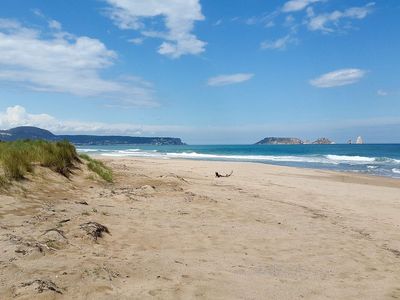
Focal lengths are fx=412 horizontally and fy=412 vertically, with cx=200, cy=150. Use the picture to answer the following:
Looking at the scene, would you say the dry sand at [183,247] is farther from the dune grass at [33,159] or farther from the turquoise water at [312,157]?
the turquoise water at [312,157]

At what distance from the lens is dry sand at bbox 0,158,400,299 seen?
4.57 metres

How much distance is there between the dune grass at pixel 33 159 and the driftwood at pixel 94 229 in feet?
9.51

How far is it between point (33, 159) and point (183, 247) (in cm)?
658

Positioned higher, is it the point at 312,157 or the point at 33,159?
the point at 33,159

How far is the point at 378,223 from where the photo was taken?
9.85 meters

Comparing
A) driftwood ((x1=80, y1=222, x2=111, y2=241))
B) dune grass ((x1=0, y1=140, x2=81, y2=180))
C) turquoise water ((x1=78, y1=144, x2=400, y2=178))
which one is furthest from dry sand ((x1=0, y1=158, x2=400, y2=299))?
turquoise water ((x1=78, y1=144, x2=400, y2=178))

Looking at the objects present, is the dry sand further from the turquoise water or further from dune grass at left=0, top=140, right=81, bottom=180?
the turquoise water

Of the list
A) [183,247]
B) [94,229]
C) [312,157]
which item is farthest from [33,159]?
[312,157]

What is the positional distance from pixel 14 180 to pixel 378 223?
8.43 m

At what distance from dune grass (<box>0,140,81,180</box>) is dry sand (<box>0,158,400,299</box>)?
15.5 inches

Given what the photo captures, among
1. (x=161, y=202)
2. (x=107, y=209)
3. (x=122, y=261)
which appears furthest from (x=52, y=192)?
(x=122, y=261)

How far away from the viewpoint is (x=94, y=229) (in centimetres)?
645

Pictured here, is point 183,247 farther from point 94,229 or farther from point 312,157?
point 312,157

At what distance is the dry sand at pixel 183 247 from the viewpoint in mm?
4570
